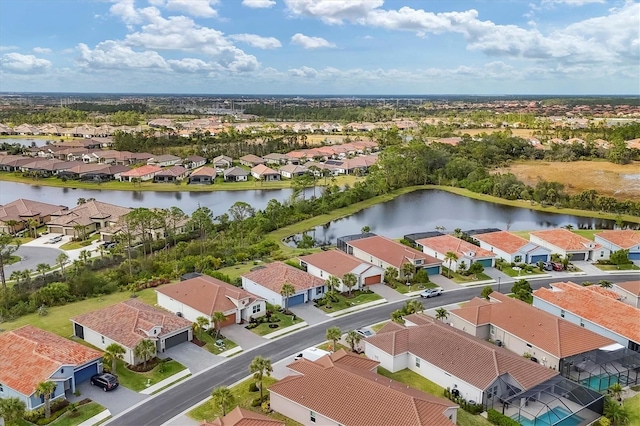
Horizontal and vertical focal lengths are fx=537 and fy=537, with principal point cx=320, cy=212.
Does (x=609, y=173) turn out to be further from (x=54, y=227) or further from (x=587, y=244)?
(x=54, y=227)

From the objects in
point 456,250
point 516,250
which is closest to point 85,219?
point 456,250

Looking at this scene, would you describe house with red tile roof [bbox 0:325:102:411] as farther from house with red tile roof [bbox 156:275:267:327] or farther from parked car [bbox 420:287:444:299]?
parked car [bbox 420:287:444:299]

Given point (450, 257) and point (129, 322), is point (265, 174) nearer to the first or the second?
point (450, 257)

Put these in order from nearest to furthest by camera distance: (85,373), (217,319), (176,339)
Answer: (85,373) → (176,339) → (217,319)

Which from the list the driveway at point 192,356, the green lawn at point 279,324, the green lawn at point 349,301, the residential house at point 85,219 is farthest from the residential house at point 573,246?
the residential house at point 85,219

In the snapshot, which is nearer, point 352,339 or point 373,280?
point 352,339
